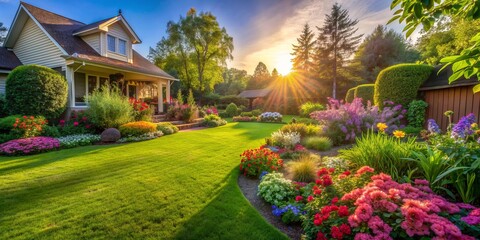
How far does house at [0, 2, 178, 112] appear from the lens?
10570mm

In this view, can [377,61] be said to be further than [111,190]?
Yes

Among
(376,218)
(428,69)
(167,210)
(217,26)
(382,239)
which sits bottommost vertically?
(167,210)

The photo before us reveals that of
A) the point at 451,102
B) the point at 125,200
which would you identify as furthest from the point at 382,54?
the point at 125,200

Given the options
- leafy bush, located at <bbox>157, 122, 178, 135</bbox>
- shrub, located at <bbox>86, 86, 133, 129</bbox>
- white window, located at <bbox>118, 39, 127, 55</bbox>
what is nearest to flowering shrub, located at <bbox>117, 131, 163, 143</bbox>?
leafy bush, located at <bbox>157, 122, 178, 135</bbox>

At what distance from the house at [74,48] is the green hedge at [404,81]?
13.3 metres

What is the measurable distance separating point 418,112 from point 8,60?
21.4 metres

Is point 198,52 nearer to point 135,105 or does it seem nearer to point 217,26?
point 217,26

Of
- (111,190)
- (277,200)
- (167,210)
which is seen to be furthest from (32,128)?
(277,200)

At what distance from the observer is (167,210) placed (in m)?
3.03

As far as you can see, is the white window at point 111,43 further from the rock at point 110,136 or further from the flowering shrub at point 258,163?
the flowering shrub at point 258,163

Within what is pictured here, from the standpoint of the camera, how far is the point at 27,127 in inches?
290

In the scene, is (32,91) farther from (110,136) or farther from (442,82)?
(442,82)

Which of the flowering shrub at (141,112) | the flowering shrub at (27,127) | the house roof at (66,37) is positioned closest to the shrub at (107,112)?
the flowering shrub at (141,112)

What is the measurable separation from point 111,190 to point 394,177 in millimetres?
4753
